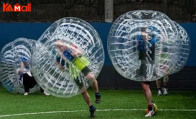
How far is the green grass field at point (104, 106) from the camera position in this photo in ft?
36.5

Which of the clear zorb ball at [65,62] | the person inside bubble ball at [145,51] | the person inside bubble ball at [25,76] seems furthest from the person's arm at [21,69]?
the person inside bubble ball at [145,51]

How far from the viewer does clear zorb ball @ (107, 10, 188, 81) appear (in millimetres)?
10008

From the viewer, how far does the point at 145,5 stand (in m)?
17.6

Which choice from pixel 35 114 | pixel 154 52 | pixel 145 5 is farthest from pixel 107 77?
pixel 154 52

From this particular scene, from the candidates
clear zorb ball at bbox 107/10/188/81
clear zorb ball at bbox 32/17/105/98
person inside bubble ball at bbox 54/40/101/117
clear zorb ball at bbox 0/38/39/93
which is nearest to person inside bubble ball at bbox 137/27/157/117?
clear zorb ball at bbox 107/10/188/81

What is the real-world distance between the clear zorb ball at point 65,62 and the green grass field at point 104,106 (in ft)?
4.23

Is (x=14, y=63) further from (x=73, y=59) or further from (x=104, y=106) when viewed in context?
(x=73, y=59)

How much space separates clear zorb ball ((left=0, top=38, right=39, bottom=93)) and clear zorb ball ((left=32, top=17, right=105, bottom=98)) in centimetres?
599

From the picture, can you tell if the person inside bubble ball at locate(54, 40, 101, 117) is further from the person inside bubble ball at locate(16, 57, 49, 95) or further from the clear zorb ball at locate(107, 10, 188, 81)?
the person inside bubble ball at locate(16, 57, 49, 95)

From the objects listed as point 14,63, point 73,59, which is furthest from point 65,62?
point 14,63

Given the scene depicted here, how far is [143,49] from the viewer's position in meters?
10.0

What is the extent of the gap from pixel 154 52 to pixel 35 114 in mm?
3130

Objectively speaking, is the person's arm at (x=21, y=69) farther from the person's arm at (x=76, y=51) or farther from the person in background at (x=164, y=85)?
the person's arm at (x=76, y=51)

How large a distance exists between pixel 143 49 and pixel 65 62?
59.3 inches
